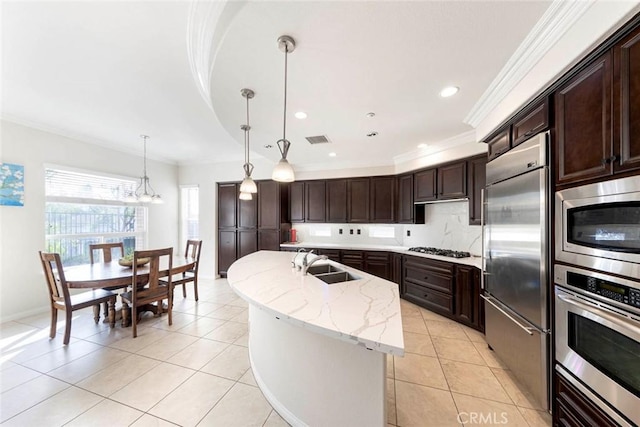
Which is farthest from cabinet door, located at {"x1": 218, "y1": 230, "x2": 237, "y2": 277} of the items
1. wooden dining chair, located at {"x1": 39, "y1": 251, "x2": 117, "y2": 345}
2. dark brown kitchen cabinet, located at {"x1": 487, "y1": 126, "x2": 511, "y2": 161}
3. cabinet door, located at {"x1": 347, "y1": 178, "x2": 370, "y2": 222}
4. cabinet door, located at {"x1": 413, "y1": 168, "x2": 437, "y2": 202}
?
dark brown kitchen cabinet, located at {"x1": 487, "y1": 126, "x2": 511, "y2": 161}

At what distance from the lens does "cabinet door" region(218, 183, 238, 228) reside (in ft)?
17.8

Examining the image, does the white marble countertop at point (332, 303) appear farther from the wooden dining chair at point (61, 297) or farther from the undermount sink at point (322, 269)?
the wooden dining chair at point (61, 297)

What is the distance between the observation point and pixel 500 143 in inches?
91.6

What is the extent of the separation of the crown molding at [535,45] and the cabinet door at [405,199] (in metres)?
2.00

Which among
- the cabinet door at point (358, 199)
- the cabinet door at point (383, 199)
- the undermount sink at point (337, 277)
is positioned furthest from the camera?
the cabinet door at point (358, 199)

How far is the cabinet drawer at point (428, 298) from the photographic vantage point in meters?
3.28

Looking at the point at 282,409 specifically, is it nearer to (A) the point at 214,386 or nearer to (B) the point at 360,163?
(A) the point at 214,386

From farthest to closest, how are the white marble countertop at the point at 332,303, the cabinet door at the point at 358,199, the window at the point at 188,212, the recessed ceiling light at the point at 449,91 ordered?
the window at the point at 188,212 → the cabinet door at the point at 358,199 → the recessed ceiling light at the point at 449,91 → the white marble countertop at the point at 332,303

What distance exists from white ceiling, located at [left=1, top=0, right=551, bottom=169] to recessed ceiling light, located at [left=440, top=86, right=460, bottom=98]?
9 centimetres

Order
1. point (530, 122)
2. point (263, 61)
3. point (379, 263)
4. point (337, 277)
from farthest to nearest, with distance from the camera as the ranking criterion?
point (379, 263)
point (337, 277)
point (530, 122)
point (263, 61)

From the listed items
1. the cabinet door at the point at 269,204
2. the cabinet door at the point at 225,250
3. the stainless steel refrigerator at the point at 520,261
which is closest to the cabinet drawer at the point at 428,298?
the stainless steel refrigerator at the point at 520,261

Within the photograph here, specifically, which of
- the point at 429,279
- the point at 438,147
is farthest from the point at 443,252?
the point at 438,147

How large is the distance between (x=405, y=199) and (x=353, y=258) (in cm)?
147

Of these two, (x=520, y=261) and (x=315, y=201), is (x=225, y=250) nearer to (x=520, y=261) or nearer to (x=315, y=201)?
(x=315, y=201)
